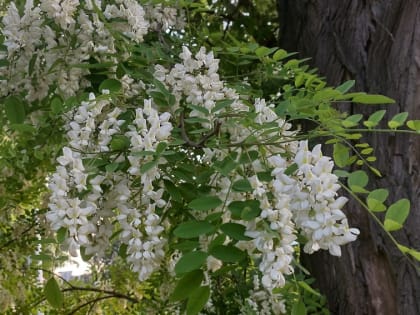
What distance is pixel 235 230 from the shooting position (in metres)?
0.82

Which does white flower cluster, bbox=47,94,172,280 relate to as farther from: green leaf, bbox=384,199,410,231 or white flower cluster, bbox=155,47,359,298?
green leaf, bbox=384,199,410,231

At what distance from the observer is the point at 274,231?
0.77 metres

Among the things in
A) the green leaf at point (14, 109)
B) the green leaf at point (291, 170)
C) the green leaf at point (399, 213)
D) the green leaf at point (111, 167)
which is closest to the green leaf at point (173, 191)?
the green leaf at point (111, 167)

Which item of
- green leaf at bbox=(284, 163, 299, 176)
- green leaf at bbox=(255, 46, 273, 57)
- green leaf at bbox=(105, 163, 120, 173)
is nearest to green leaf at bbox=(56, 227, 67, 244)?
green leaf at bbox=(105, 163, 120, 173)

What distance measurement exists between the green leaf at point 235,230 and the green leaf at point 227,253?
2 centimetres

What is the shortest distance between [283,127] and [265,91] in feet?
3.87

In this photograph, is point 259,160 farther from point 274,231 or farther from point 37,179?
point 37,179

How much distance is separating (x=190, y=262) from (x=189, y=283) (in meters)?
0.05

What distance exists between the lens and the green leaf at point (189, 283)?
845 mm

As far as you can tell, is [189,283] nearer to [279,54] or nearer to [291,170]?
[291,170]

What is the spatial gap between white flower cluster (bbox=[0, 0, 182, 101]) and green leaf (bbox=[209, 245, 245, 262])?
1.71ft

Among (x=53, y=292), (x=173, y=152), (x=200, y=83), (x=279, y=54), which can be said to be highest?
(x=279, y=54)

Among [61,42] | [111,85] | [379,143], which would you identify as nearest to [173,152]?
[111,85]

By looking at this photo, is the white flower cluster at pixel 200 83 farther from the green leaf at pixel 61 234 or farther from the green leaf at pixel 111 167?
the green leaf at pixel 61 234
